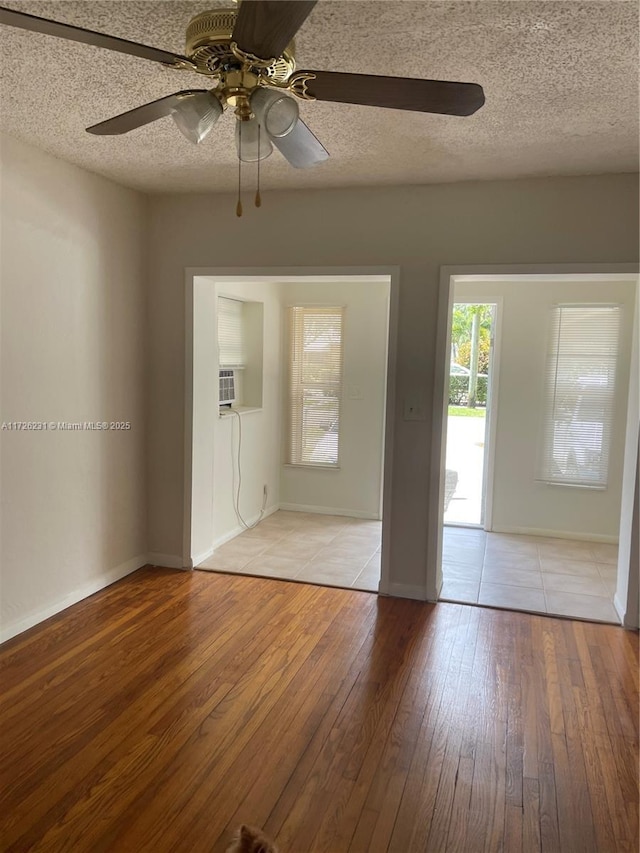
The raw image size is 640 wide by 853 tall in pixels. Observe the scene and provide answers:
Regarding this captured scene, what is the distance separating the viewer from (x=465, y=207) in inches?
142

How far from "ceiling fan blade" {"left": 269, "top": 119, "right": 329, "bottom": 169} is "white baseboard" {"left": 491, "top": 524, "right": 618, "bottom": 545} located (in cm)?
412

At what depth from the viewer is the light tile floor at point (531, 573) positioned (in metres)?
3.86

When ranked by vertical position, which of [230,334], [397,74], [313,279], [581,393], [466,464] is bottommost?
[466,464]

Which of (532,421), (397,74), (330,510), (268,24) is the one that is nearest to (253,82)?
(268,24)

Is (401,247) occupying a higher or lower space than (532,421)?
higher

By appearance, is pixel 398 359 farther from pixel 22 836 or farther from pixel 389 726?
pixel 22 836

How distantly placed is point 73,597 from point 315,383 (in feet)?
9.85

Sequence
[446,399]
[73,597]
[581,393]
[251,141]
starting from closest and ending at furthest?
[251,141], [73,597], [446,399], [581,393]

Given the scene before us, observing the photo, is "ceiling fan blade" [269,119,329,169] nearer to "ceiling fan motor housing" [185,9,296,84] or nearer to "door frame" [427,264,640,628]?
"ceiling fan motor housing" [185,9,296,84]

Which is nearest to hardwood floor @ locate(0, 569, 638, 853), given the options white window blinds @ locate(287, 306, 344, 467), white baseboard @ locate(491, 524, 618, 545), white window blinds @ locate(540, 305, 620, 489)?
white baseboard @ locate(491, 524, 618, 545)

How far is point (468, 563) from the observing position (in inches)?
182

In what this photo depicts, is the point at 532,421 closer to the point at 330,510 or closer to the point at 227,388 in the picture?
the point at 330,510

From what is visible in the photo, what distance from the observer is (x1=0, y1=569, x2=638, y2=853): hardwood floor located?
6.53 ft

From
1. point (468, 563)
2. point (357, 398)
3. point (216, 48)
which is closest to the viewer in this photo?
point (216, 48)
